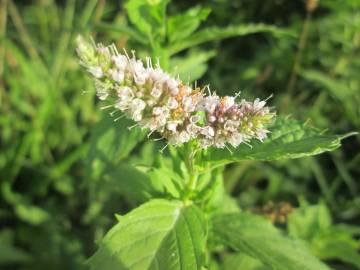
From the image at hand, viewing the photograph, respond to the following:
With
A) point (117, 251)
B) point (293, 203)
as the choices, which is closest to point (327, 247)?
point (293, 203)

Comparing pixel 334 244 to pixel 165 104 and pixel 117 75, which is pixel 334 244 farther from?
pixel 117 75

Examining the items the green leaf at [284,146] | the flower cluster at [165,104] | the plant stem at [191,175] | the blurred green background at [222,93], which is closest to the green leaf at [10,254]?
the blurred green background at [222,93]

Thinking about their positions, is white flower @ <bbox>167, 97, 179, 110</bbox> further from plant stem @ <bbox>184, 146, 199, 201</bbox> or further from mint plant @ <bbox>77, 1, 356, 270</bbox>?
plant stem @ <bbox>184, 146, 199, 201</bbox>

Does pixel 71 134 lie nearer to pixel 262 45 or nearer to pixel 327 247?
pixel 262 45

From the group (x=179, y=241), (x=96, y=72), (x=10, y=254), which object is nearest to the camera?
(x=96, y=72)

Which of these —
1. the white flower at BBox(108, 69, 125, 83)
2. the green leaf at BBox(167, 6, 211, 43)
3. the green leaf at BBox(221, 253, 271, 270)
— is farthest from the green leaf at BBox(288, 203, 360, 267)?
the white flower at BBox(108, 69, 125, 83)

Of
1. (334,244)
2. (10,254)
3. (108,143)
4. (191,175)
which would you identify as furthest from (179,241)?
(10,254)
